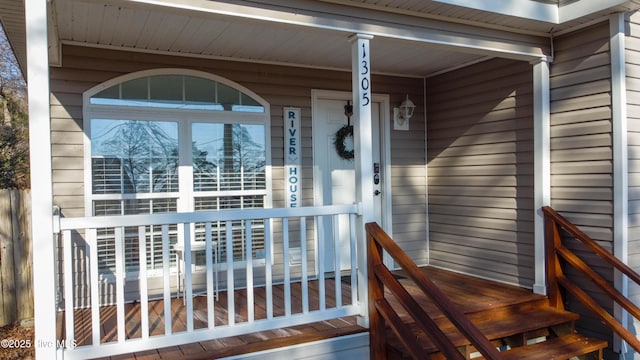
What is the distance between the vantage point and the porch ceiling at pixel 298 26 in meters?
2.71

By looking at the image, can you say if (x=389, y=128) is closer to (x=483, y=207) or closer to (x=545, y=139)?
(x=483, y=207)

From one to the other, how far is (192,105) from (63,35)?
107cm

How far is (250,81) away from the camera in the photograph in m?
4.20

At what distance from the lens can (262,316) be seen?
10.7ft

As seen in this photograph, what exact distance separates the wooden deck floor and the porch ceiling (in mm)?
1864

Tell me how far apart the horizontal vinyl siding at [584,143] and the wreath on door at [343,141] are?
1.85m

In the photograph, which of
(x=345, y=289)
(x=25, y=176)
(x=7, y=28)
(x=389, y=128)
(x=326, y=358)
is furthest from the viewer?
(x=25, y=176)

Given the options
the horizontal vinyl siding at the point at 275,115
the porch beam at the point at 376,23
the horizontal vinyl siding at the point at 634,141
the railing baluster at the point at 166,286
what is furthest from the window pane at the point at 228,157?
the horizontal vinyl siding at the point at 634,141

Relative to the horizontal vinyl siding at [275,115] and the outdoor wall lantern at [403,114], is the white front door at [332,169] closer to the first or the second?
the horizontal vinyl siding at [275,115]

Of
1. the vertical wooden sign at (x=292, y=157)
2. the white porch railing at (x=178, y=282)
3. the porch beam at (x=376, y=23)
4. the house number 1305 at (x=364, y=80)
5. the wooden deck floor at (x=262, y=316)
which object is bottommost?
the wooden deck floor at (x=262, y=316)

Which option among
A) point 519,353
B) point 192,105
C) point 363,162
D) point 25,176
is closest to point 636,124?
point 519,353

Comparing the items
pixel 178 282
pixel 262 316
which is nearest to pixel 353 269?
pixel 262 316

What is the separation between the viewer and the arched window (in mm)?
3725

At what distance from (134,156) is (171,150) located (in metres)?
0.30
